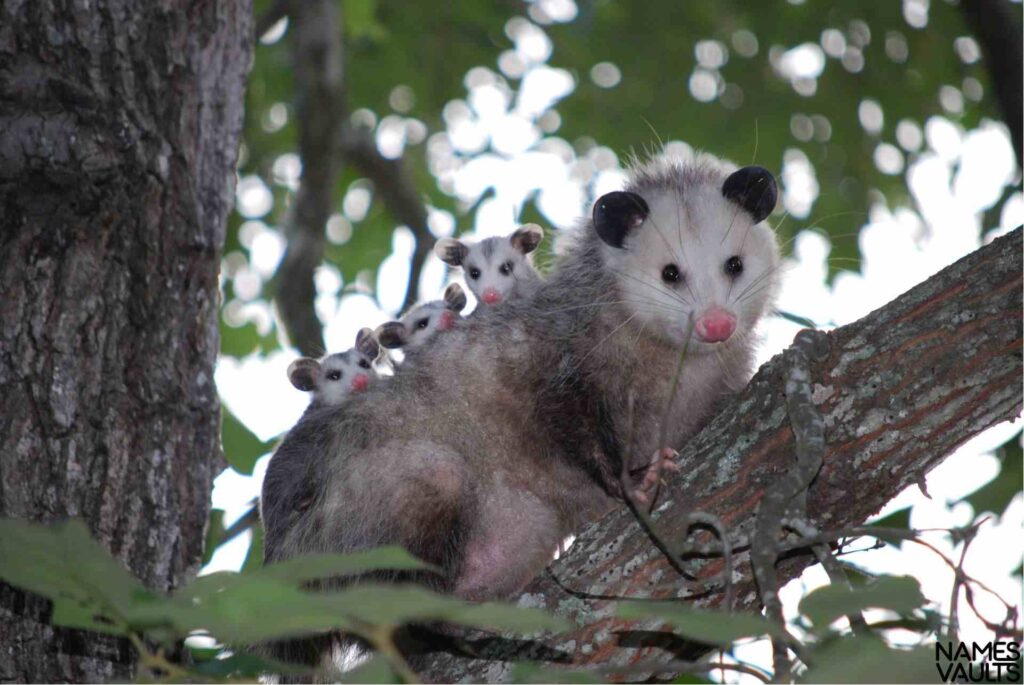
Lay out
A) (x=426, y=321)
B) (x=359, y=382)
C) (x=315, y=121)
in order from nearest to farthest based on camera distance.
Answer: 1. (x=359, y=382)
2. (x=426, y=321)
3. (x=315, y=121)

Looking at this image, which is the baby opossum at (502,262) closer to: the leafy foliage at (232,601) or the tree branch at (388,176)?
→ the tree branch at (388,176)

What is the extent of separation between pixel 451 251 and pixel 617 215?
949 mm

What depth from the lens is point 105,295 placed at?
2303 mm

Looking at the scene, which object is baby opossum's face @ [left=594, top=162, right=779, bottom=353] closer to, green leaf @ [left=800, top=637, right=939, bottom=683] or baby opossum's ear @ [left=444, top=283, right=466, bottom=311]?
baby opossum's ear @ [left=444, top=283, right=466, bottom=311]

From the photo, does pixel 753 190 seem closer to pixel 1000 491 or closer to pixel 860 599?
pixel 1000 491

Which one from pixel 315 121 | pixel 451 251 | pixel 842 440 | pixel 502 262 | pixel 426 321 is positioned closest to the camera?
pixel 842 440

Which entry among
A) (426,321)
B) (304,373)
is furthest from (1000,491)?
(304,373)

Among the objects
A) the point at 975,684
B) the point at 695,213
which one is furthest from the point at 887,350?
the point at 695,213

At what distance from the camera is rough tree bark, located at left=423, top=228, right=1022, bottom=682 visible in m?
1.85

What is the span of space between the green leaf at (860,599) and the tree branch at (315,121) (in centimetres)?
284

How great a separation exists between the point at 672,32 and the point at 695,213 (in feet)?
5.90

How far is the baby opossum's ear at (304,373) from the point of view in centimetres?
323

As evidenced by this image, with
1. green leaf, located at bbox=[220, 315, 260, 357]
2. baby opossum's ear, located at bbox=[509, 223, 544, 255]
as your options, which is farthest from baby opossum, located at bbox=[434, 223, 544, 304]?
green leaf, located at bbox=[220, 315, 260, 357]

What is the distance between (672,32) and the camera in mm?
4293
